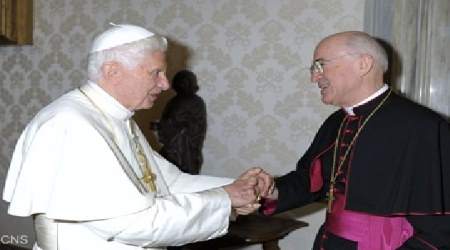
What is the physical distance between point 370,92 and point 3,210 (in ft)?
12.1

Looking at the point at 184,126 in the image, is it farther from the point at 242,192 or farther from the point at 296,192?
the point at 242,192

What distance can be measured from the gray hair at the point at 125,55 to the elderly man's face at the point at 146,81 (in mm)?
24

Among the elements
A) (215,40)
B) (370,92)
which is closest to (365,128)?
(370,92)

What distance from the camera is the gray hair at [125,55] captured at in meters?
2.22

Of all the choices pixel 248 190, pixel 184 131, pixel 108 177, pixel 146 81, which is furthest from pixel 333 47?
pixel 184 131

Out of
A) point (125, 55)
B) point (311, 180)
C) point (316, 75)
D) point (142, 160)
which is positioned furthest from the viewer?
point (311, 180)

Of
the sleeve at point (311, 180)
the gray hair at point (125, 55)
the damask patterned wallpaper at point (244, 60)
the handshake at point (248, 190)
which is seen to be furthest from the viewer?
the damask patterned wallpaper at point (244, 60)

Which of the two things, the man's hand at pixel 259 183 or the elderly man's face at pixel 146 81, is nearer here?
the elderly man's face at pixel 146 81

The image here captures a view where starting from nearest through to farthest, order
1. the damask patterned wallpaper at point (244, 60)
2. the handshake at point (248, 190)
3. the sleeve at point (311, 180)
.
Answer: the handshake at point (248, 190), the sleeve at point (311, 180), the damask patterned wallpaper at point (244, 60)

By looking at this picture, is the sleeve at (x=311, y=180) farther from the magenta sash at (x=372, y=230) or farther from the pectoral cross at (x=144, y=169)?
the pectoral cross at (x=144, y=169)

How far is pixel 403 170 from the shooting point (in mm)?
2355

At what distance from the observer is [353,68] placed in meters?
2.46

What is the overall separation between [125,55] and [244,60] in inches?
68.8

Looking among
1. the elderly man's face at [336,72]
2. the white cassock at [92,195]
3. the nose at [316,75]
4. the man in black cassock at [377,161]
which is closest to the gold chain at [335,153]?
the man in black cassock at [377,161]
